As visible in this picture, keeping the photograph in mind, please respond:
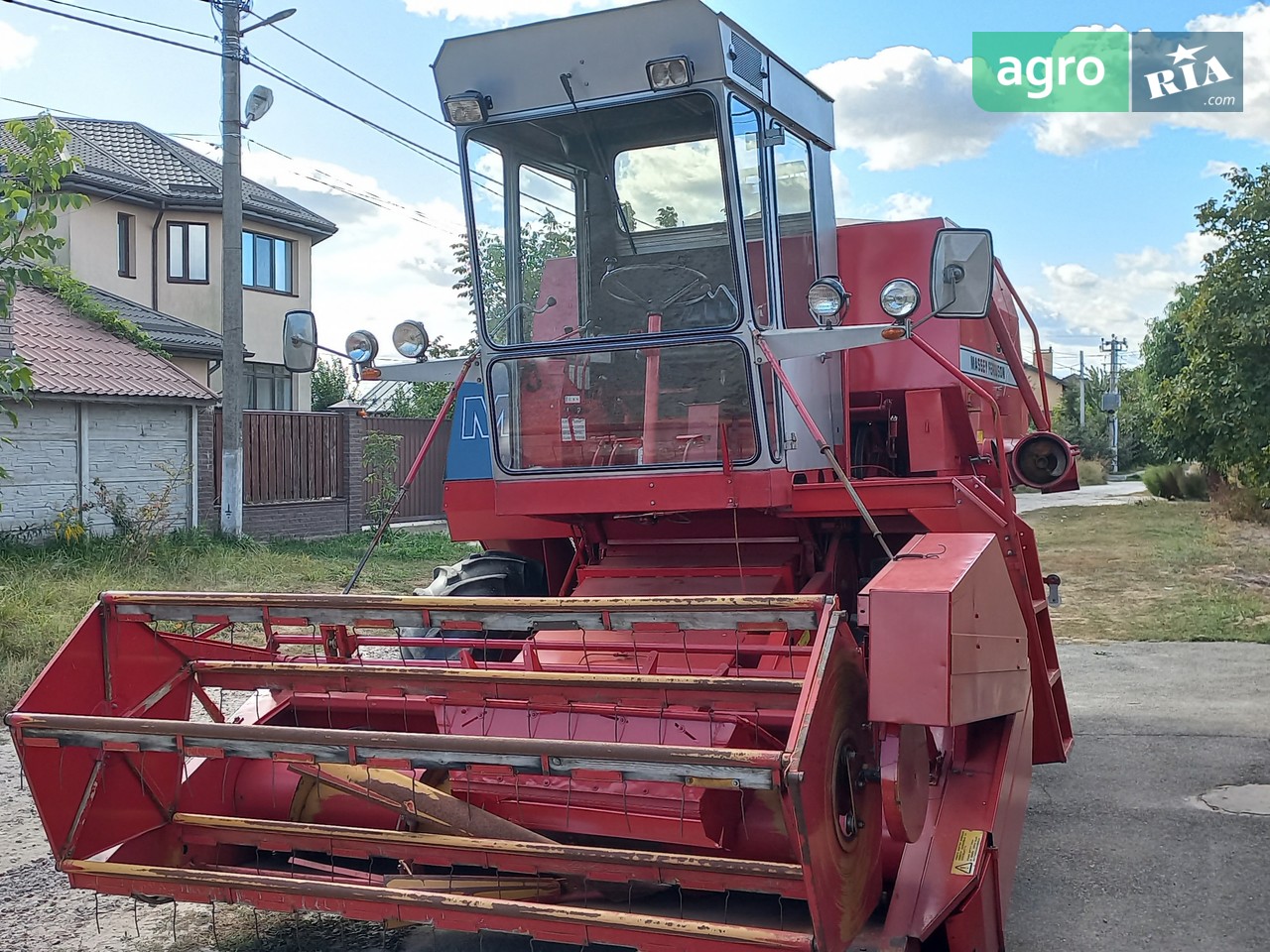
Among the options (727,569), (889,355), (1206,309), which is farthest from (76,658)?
(1206,309)

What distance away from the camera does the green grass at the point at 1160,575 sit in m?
11.0

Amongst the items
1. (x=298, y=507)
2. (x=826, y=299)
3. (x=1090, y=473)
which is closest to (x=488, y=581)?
(x=826, y=299)

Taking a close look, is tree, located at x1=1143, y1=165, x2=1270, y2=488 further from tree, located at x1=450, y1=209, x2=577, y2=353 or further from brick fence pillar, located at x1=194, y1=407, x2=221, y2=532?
brick fence pillar, located at x1=194, y1=407, x2=221, y2=532

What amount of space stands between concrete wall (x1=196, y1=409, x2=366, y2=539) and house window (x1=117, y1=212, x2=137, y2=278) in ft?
22.6

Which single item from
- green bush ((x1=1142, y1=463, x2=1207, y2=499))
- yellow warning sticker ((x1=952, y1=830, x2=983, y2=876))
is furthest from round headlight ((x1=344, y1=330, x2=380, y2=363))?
green bush ((x1=1142, y1=463, x2=1207, y2=499))

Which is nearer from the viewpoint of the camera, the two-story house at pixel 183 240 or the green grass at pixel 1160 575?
the green grass at pixel 1160 575

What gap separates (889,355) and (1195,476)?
87.7 ft

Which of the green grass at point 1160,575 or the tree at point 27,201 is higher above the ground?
the tree at point 27,201

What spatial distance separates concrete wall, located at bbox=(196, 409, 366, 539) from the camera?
1639 centimetres

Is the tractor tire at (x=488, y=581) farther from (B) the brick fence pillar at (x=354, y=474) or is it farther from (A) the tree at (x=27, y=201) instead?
(B) the brick fence pillar at (x=354, y=474)

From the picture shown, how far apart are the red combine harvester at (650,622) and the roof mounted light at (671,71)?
0.01m

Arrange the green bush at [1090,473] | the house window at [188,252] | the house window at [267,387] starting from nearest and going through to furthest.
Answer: the house window at [188,252] → the house window at [267,387] → the green bush at [1090,473]

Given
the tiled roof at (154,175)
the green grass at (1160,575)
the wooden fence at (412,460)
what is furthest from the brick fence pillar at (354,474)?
the green grass at (1160,575)

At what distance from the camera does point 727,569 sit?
16.2 ft
